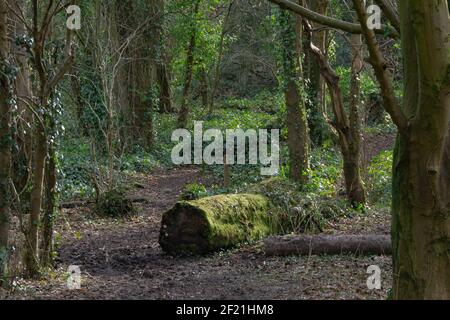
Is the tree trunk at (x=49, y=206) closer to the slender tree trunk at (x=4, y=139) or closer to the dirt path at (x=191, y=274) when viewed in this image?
the dirt path at (x=191, y=274)

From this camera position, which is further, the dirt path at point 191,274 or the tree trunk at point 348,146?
the tree trunk at point 348,146

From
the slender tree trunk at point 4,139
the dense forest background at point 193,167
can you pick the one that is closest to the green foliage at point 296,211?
the dense forest background at point 193,167

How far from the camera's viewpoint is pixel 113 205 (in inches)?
566

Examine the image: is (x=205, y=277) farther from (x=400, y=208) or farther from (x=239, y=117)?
(x=239, y=117)

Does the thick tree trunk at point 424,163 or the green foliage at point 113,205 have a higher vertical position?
the thick tree trunk at point 424,163

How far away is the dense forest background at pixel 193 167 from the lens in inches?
235

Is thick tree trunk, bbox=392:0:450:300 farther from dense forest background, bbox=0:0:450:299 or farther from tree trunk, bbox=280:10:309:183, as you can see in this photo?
tree trunk, bbox=280:10:309:183

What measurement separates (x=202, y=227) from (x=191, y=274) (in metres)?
1.14

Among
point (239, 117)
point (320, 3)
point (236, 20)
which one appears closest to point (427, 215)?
point (320, 3)

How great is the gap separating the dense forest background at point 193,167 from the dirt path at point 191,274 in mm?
47

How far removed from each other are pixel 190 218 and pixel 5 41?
3724 millimetres

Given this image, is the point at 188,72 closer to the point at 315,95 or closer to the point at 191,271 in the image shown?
the point at 315,95

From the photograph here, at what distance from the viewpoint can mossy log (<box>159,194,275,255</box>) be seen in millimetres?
10195

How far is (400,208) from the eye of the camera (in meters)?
6.14
